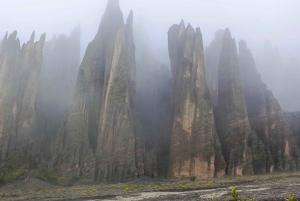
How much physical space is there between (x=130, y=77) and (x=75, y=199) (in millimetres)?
41607

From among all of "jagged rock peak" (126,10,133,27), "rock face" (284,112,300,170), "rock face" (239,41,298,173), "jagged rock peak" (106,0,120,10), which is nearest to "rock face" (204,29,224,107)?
"rock face" (239,41,298,173)

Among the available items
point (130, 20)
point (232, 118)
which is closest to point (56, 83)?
point (130, 20)

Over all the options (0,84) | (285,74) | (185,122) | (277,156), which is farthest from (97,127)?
(285,74)

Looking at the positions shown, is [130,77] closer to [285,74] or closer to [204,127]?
[204,127]

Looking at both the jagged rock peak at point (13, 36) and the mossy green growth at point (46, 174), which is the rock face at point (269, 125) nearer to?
the mossy green growth at point (46, 174)

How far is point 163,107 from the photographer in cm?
8669

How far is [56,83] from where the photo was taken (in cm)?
9519

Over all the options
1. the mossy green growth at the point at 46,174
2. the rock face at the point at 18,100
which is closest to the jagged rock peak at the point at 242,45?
the rock face at the point at 18,100

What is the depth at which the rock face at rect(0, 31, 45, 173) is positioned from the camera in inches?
2746

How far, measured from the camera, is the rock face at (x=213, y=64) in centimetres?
9850

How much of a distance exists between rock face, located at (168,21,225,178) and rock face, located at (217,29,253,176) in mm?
3733

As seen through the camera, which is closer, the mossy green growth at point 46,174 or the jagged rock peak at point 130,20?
the mossy green growth at point 46,174

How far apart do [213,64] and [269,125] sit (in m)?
34.1

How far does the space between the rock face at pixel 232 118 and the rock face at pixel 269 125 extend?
17.2 ft
